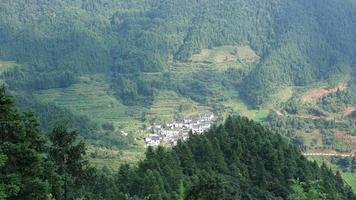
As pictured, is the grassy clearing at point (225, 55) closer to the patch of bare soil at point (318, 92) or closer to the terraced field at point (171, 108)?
the terraced field at point (171, 108)

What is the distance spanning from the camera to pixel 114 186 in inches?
1407

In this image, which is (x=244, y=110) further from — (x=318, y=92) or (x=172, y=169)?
(x=172, y=169)

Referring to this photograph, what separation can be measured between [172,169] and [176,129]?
69191mm

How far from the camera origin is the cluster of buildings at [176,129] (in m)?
102

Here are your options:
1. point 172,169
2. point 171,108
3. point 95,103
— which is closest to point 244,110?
point 171,108

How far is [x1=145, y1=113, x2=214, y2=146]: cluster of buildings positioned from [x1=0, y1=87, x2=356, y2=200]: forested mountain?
44.2 meters

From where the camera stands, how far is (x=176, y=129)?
360ft

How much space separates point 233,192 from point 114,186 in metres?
7.59

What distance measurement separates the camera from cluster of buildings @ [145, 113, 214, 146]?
102062mm

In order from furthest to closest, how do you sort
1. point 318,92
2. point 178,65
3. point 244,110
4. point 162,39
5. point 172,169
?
point 162,39 → point 178,65 → point 318,92 → point 244,110 → point 172,169

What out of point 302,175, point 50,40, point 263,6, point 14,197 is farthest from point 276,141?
point 263,6

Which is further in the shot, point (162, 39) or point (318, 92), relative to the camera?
point (162, 39)

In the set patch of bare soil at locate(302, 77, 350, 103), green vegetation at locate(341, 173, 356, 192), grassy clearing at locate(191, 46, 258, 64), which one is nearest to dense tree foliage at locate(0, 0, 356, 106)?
grassy clearing at locate(191, 46, 258, 64)

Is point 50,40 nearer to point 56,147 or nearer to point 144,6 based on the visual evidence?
point 144,6
